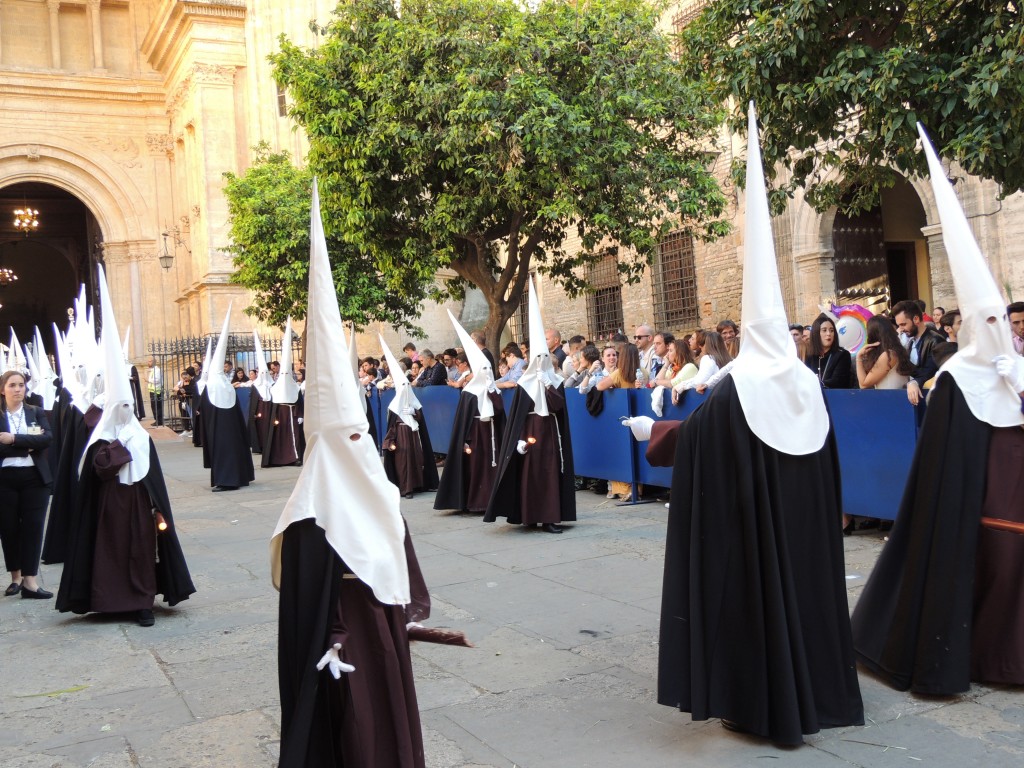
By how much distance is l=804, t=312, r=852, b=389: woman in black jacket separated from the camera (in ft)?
29.7

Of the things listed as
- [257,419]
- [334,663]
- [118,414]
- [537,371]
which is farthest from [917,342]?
[257,419]

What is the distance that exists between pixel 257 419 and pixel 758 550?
17.4 metres

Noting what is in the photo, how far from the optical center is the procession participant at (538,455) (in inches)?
371

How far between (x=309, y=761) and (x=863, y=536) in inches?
239

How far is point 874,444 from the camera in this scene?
325 inches

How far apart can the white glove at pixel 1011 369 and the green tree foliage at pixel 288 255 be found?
1676 centimetres

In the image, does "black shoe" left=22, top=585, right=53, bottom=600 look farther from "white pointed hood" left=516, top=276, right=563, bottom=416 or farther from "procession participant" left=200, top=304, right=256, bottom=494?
"procession participant" left=200, top=304, right=256, bottom=494

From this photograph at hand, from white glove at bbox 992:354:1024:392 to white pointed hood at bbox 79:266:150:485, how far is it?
5494 millimetres

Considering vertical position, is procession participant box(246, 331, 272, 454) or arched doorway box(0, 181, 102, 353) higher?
arched doorway box(0, 181, 102, 353)

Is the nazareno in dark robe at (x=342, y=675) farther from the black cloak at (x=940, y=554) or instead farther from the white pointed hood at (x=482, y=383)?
the white pointed hood at (x=482, y=383)

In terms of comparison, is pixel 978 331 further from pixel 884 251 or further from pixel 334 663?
pixel 884 251

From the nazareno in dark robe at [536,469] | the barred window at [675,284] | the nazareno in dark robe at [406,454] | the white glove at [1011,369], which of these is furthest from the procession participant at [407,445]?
the barred window at [675,284]

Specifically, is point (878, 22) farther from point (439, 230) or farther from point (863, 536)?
point (439, 230)

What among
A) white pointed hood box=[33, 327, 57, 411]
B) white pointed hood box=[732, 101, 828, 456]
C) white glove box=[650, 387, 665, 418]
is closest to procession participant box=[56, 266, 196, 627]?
white pointed hood box=[732, 101, 828, 456]
